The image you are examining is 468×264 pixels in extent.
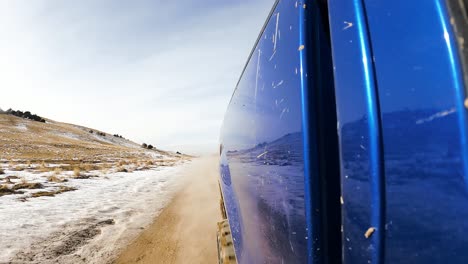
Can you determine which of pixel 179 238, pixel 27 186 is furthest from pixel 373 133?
pixel 27 186

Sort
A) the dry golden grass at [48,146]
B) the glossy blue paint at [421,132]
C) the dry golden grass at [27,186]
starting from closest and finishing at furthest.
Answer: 1. the glossy blue paint at [421,132]
2. the dry golden grass at [27,186]
3. the dry golden grass at [48,146]

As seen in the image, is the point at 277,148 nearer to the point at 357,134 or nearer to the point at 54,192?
the point at 357,134

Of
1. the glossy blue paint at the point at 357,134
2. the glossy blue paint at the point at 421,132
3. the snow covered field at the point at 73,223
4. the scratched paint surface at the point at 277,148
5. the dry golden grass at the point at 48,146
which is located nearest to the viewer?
the glossy blue paint at the point at 421,132

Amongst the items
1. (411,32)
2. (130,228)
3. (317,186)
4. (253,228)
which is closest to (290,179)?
(317,186)

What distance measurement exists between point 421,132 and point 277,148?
0.89 metres

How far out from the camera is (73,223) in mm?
7840

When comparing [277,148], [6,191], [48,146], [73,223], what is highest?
[48,146]

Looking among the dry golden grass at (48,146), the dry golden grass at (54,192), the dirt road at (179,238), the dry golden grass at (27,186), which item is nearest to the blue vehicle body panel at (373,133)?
the dirt road at (179,238)

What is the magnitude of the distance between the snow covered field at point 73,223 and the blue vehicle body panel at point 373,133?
211 inches

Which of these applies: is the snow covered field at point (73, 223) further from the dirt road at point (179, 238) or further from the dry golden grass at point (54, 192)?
the dirt road at point (179, 238)

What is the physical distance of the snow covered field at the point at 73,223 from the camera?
5852 millimetres

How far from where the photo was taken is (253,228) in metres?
2.43

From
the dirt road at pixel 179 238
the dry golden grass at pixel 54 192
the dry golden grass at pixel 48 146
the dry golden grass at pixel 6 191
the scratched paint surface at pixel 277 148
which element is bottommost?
the dirt road at pixel 179 238

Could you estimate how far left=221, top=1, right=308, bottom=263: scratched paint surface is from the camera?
1412 millimetres
